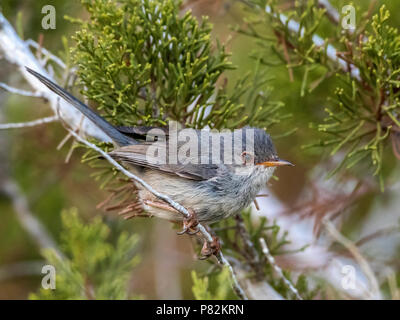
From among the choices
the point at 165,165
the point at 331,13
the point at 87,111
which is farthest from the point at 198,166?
the point at 331,13

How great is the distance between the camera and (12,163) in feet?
15.8

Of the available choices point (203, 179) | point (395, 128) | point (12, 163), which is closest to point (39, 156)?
point (12, 163)

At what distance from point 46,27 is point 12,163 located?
158 centimetres

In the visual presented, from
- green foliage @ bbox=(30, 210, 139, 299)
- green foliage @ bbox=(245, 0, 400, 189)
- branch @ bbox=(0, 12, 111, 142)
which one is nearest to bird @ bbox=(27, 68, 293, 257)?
branch @ bbox=(0, 12, 111, 142)

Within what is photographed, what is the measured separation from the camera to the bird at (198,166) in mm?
2842

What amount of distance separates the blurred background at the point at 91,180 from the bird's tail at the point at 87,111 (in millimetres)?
1181

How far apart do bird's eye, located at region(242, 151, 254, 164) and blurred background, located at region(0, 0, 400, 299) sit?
74 cm

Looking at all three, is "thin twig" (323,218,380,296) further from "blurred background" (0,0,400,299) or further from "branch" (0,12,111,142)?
"branch" (0,12,111,142)

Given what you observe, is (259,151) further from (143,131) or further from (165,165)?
(143,131)

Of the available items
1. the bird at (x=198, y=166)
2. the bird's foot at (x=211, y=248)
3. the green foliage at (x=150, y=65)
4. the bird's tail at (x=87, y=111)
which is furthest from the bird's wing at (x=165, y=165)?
the bird's foot at (x=211, y=248)

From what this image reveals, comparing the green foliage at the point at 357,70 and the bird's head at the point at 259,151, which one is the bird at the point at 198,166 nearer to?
the bird's head at the point at 259,151

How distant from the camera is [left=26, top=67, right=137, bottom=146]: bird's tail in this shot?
2688mm

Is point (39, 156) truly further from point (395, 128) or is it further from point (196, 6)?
point (395, 128)

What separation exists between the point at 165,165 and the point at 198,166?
0.64ft
